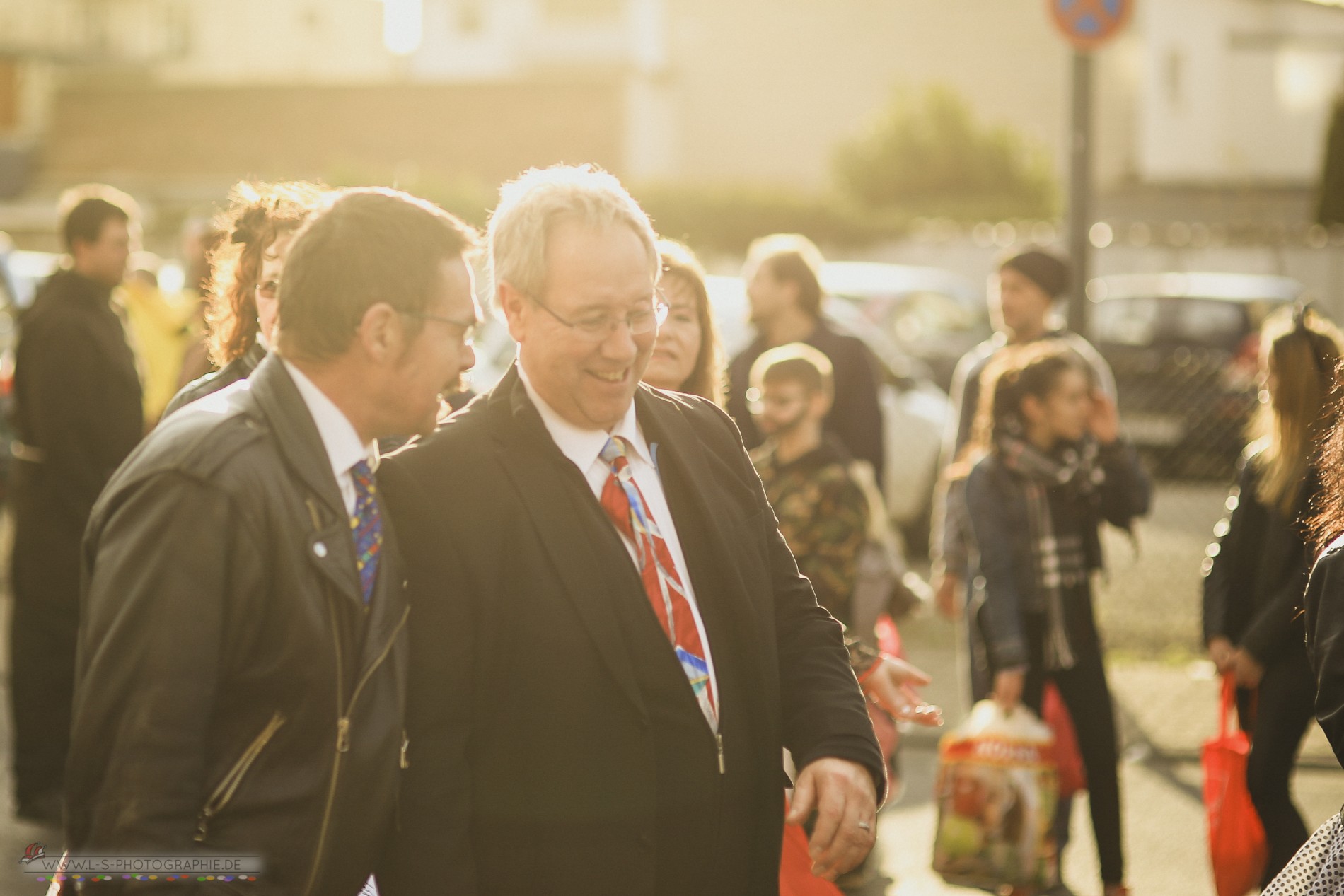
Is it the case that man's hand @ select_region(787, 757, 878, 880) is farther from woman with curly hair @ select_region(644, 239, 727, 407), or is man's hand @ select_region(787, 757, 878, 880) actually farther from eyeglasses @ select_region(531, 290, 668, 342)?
woman with curly hair @ select_region(644, 239, 727, 407)

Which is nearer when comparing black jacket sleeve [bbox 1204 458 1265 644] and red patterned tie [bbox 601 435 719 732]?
red patterned tie [bbox 601 435 719 732]

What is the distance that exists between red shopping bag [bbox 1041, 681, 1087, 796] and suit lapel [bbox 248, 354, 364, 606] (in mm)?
3608

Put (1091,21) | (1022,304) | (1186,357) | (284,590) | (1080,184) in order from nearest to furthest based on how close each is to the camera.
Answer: (284,590) < (1022,304) < (1091,21) < (1080,184) < (1186,357)

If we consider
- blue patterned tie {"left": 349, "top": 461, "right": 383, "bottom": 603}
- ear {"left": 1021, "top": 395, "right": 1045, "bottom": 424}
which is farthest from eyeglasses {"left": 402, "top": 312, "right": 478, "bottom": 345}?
ear {"left": 1021, "top": 395, "right": 1045, "bottom": 424}

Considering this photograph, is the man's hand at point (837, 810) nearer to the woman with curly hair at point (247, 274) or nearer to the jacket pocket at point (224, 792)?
the jacket pocket at point (224, 792)

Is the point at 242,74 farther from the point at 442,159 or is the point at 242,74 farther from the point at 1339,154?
the point at 1339,154

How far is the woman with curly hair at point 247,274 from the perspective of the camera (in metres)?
2.92

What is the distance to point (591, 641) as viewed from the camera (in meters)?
2.42

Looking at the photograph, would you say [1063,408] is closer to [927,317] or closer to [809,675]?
[809,675]

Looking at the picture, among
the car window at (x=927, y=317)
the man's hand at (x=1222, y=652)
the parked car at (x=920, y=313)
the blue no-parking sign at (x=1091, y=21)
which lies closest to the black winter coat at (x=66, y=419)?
the man's hand at (x=1222, y=652)

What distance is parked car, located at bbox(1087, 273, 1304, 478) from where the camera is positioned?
36.8ft

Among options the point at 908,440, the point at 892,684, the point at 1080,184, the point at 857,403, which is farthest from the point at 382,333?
the point at 908,440

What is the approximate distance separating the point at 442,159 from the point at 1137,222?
57.5 ft

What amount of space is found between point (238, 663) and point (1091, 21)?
271 inches
